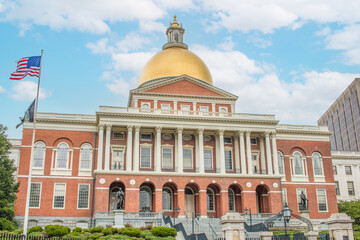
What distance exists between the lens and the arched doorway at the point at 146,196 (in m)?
46.9

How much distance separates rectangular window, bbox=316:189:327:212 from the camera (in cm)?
5141

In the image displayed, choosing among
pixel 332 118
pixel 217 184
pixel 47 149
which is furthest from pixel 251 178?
pixel 332 118

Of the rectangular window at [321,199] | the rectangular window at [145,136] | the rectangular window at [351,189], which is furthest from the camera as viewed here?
the rectangular window at [351,189]

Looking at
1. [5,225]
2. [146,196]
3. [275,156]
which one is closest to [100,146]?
[146,196]

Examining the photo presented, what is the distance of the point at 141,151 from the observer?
47.9m

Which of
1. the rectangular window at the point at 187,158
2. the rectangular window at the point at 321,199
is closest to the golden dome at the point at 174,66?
the rectangular window at the point at 187,158

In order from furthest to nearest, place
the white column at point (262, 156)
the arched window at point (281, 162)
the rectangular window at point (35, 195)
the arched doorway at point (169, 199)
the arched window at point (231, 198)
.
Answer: the arched window at point (281, 162), the white column at point (262, 156), the arched window at point (231, 198), the arched doorway at point (169, 199), the rectangular window at point (35, 195)

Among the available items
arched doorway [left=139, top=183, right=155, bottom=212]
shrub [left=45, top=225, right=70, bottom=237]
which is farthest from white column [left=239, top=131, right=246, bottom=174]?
shrub [left=45, top=225, right=70, bottom=237]

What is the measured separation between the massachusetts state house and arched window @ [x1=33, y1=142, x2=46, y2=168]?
12 cm

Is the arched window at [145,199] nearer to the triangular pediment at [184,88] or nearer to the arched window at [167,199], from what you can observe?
the arched window at [167,199]

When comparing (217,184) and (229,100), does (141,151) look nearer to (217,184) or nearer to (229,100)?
(217,184)

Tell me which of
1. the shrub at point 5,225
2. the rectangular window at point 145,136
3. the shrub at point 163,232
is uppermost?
the rectangular window at point 145,136

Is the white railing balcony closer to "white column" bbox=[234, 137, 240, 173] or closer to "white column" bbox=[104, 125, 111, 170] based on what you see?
"white column" bbox=[104, 125, 111, 170]

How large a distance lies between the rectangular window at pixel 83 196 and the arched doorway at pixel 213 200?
46.9 ft
